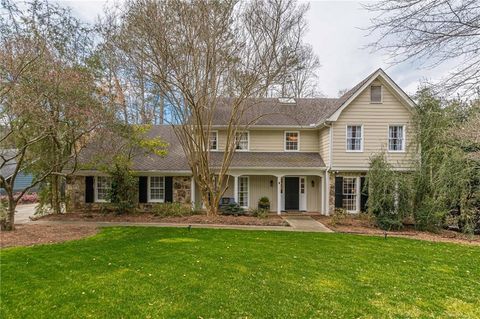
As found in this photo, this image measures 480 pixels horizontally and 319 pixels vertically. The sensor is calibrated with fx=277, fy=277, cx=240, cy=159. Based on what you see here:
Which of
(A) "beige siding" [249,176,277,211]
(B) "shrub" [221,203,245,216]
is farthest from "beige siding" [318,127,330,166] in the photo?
(B) "shrub" [221,203,245,216]

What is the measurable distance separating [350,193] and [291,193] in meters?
3.17

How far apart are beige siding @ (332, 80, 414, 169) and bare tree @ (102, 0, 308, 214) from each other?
4463 mm

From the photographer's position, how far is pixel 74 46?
9.46 m

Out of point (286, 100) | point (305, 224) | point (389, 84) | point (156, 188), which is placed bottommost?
point (305, 224)

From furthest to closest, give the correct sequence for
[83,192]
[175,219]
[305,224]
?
[83,192] < [175,219] < [305,224]

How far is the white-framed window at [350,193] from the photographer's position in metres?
14.8

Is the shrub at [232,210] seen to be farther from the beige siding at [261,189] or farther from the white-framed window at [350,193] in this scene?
the white-framed window at [350,193]

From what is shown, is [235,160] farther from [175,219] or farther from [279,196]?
[175,219]

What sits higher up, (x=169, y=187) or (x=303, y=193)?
(x=169, y=187)

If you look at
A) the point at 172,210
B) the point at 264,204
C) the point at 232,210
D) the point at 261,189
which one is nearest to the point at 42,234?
the point at 172,210

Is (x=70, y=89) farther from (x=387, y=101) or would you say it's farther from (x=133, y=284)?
(x=387, y=101)

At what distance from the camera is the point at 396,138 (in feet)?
47.8

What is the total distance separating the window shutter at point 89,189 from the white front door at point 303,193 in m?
11.5

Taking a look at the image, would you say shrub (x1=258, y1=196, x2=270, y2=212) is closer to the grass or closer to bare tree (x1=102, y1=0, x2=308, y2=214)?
bare tree (x1=102, y1=0, x2=308, y2=214)
